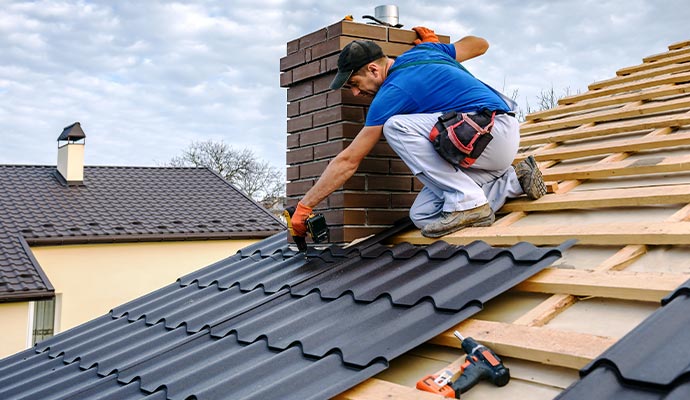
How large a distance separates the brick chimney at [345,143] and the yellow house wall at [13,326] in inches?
420

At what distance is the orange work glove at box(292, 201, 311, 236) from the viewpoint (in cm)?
412

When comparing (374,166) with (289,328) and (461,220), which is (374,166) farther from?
(289,328)

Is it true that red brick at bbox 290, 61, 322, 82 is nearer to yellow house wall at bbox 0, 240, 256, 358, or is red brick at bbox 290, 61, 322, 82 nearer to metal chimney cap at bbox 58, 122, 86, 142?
yellow house wall at bbox 0, 240, 256, 358

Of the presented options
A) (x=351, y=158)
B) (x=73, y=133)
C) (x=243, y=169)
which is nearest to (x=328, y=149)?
(x=351, y=158)

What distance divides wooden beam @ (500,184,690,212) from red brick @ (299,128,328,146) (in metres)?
1.35

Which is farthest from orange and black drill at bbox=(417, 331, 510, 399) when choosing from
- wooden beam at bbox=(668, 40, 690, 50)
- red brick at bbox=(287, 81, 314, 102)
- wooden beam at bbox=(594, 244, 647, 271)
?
wooden beam at bbox=(668, 40, 690, 50)

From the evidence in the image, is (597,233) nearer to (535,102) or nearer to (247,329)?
(247,329)

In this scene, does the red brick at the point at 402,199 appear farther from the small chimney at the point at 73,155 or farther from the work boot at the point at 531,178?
the small chimney at the point at 73,155

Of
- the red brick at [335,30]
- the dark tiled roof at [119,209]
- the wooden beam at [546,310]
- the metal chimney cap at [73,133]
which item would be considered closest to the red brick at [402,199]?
the red brick at [335,30]

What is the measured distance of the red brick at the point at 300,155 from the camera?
472 cm

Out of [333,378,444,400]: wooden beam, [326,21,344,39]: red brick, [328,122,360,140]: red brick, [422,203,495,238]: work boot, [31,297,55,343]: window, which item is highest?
[326,21,344,39]: red brick

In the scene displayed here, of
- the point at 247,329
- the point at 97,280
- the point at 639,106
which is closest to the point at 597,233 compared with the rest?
the point at 247,329

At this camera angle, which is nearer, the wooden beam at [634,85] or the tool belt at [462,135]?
the tool belt at [462,135]

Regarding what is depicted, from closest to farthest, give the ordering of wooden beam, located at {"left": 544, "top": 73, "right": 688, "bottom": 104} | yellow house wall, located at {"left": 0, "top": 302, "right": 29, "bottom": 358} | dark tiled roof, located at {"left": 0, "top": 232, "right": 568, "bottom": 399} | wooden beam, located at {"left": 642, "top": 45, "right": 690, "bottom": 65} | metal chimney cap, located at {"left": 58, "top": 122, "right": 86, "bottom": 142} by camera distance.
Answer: dark tiled roof, located at {"left": 0, "top": 232, "right": 568, "bottom": 399} < wooden beam, located at {"left": 544, "top": 73, "right": 688, "bottom": 104} < wooden beam, located at {"left": 642, "top": 45, "right": 690, "bottom": 65} < yellow house wall, located at {"left": 0, "top": 302, "right": 29, "bottom": 358} < metal chimney cap, located at {"left": 58, "top": 122, "right": 86, "bottom": 142}
